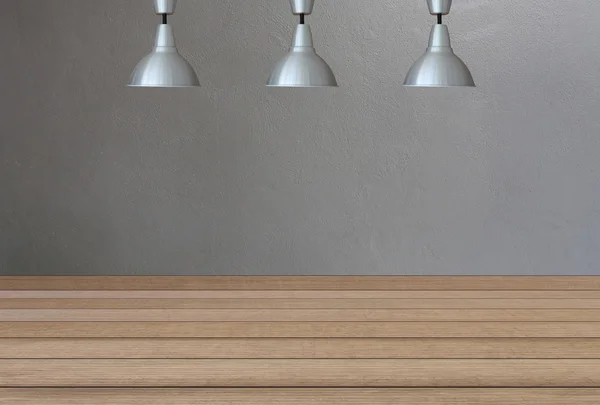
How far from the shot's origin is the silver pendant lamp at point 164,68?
8.55ft

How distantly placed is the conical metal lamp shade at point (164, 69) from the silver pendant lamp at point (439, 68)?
0.71 metres

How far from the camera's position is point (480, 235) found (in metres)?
5.41

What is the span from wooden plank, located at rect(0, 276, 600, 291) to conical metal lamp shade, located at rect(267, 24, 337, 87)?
2.38 feet

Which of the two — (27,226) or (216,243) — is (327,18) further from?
(27,226)

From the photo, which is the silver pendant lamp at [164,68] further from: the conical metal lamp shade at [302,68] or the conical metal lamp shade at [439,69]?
the conical metal lamp shade at [439,69]

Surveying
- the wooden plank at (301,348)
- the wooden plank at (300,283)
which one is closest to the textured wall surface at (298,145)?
the wooden plank at (300,283)

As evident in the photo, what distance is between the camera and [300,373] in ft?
6.33

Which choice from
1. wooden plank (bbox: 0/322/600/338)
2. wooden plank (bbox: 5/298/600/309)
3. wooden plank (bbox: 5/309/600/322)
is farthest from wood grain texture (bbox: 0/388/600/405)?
wooden plank (bbox: 5/298/600/309)

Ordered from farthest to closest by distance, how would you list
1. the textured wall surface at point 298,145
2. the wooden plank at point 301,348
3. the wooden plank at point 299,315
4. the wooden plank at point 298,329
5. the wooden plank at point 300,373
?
1. the textured wall surface at point 298,145
2. the wooden plank at point 299,315
3. the wooden plank at point 298,329
4. the wooden plank at point 301,348
5. the wooden plank at point 300,373

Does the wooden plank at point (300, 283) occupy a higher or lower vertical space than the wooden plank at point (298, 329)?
higher

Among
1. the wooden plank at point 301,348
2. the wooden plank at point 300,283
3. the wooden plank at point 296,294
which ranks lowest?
the wooden plank at point 301,348

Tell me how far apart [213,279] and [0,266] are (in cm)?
297

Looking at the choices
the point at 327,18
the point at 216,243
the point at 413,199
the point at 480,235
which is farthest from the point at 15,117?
the point at 480,235

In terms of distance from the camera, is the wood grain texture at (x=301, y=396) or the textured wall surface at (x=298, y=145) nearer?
the wood grain texture at (x=301, y=396)
